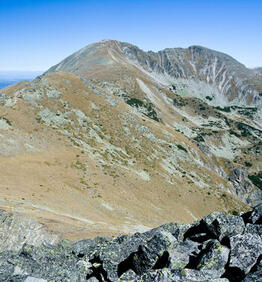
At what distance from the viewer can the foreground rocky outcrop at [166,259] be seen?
11.7m

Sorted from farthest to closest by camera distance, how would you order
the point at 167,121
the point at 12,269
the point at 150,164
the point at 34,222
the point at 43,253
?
the point at 167,121
the point at 150,164
the point at 34,222
the point at 43,253
the point at 12,269

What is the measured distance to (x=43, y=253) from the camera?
16078 mm

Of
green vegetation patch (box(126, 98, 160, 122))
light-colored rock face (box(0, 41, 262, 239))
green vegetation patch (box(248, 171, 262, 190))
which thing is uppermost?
green vegetation patch (box(126, 98, 160, 122))

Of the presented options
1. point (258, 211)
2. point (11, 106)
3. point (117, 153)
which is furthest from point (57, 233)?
point (11, 106)

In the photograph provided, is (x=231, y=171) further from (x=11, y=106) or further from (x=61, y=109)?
(x=11, y=106)

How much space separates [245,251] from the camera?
12.4 m

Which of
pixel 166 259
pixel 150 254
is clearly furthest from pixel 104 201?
A: pixel 166 259

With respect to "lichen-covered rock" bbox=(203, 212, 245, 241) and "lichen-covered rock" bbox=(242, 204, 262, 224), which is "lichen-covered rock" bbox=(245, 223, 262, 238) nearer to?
"lichen-covered rock" bbox=(203, 212, 245, 241)

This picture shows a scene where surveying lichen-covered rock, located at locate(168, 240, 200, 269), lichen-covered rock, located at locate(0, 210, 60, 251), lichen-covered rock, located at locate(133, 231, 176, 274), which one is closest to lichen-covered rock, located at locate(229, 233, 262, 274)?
lichen-covered rock, located at locate(168, 240, 200, 269)

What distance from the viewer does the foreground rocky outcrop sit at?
38.2 ft

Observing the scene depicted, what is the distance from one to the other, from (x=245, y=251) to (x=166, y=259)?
417 cm

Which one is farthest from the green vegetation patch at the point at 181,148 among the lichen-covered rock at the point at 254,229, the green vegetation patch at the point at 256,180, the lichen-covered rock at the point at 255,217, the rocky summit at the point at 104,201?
the green vegetation patch at the point at 256,180

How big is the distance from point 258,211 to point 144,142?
218 feet

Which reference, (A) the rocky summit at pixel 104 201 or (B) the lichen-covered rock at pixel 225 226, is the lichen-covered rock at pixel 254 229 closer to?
(A) the rocky summit at pixel 104 201
